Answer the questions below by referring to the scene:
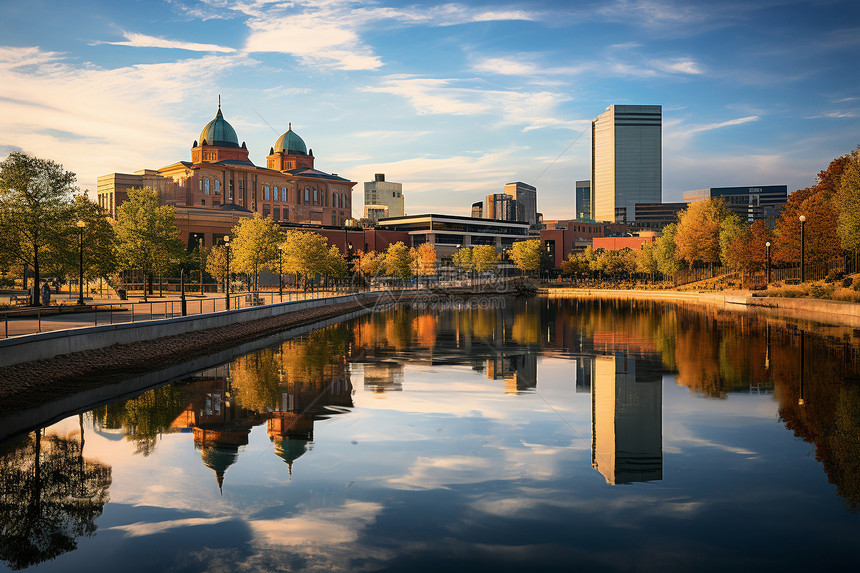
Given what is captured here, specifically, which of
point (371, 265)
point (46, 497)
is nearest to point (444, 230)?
point (371, 265)

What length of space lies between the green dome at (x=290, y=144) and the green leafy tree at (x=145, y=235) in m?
114

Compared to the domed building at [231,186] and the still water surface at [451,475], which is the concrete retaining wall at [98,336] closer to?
the still water surface at [451,475]

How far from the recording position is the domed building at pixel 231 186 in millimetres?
118062

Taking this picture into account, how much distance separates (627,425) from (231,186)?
146 meters

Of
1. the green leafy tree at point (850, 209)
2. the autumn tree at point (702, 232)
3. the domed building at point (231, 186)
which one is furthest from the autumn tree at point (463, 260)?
the green leafy tree at point (850, 209)

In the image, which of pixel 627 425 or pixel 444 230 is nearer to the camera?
pixel 627 425

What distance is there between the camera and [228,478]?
40.8 ft

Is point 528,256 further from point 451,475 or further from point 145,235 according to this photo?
point 451,475

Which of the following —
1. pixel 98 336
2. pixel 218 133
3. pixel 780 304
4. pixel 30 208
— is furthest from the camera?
pixel 218 133

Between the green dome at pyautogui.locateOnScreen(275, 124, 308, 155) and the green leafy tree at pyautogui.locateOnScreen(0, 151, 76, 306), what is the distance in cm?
13944

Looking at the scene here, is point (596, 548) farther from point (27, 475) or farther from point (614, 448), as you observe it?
point (27, 475)

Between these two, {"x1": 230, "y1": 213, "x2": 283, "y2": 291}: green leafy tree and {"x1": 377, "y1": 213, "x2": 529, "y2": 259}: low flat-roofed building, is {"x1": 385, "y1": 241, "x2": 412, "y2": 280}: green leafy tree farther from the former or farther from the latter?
{"x1": 377, "y1": 213, "x2": 529, "y2": 259}: low flat-roofed building

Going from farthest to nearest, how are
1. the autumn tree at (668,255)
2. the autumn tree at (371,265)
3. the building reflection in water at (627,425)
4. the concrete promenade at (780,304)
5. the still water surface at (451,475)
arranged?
the autumn tree at (371,265) → the autumn tree at (668,255) → the concrete promenade at (780,304) → the building reflection in water at (627,425) → the still water surface at (451,475)

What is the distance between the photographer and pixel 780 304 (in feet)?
203
